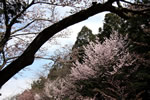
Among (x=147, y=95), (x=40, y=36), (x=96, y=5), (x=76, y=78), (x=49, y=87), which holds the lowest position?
Result: (x=49, y=87)

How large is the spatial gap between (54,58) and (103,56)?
143 inches

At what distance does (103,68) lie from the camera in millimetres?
9469

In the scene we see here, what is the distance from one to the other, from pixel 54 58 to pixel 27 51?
392cm

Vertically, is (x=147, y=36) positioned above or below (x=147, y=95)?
above

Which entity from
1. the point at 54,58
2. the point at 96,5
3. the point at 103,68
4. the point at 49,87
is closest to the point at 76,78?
the point at 103,68

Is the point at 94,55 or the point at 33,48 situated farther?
the point at 94,55

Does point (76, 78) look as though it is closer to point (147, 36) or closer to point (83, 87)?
point (83, 87)

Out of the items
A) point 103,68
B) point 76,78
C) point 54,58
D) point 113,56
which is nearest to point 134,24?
point 113,56

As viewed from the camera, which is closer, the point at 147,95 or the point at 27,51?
the point at 27,51

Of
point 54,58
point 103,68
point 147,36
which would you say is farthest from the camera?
point 147,36

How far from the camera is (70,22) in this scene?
3.14m

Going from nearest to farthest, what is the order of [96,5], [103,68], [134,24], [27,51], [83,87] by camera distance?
[27,51] < [96,5] < [103,68] < [83,87] < [134,24]

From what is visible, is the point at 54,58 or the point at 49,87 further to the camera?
the point at 49,87

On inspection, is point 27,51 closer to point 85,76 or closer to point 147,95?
point 85,76
